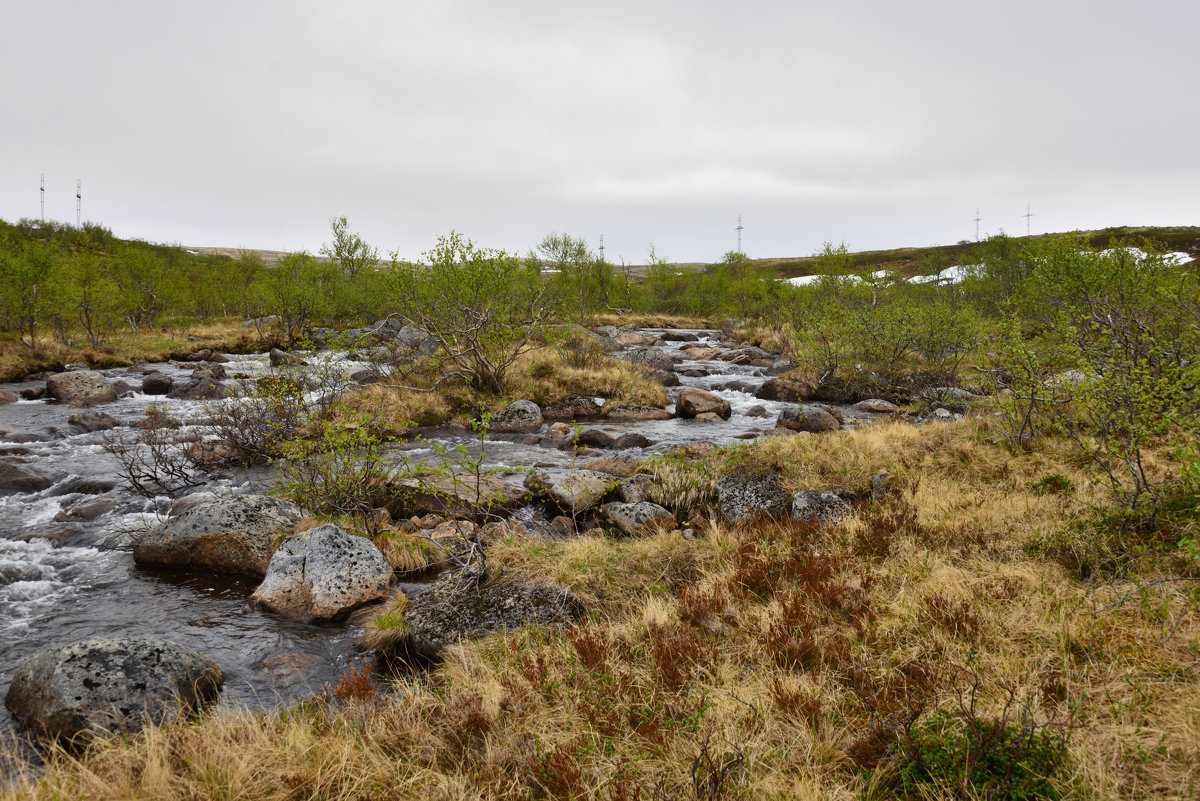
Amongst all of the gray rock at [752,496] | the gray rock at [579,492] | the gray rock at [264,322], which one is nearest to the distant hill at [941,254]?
the gray rock at [752,496]

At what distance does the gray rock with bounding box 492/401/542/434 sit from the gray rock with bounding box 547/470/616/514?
20.8 ft

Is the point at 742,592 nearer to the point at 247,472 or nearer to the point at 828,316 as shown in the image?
the point at 247,472

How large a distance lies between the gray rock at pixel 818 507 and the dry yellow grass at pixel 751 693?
1319 mm

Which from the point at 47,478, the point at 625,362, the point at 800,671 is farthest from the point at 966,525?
the point at 625,362

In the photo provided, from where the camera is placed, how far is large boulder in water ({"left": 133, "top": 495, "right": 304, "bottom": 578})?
8.30 metres

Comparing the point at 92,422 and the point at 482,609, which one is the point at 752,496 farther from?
the point at 92,422

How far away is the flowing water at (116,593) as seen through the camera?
626cm

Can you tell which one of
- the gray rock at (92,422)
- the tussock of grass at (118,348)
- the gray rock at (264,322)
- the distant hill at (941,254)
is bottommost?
the gray rock at (92,422)

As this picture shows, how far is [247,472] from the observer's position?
42.0 ft

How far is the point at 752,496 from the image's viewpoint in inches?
382

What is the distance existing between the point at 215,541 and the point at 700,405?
1425 cm

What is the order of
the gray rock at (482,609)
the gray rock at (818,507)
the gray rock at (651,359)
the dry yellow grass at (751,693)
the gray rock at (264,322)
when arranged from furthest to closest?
the gray rock at (264,322) < the gray rock at (651,359) < the gray rock at (818,507) < the gray rock at (482,609) < the dry yellow grass at (751,693)

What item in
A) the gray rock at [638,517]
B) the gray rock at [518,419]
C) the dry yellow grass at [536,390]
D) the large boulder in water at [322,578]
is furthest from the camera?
the dry yellow grass at [536,390]

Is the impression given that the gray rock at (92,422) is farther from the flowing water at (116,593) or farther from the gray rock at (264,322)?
the gray rock at (264,322)
